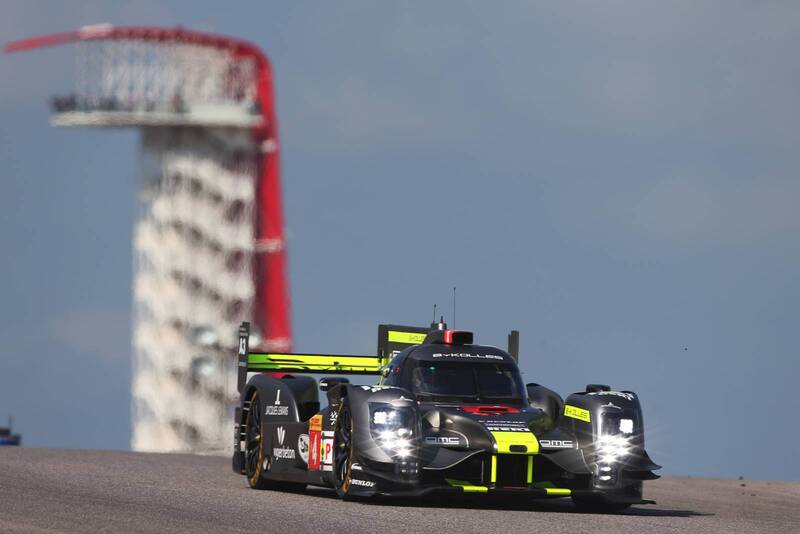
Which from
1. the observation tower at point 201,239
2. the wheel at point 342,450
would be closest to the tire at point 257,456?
the wheel at point 342,450

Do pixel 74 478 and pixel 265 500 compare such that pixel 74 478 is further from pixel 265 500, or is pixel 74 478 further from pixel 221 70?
pixel 221 70

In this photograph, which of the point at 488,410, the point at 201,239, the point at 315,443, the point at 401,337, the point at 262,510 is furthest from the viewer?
the point at 201,239

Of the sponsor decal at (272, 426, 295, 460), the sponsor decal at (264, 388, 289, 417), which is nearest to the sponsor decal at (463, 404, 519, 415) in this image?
the sponsor decal at (272, 426, 295, 460)

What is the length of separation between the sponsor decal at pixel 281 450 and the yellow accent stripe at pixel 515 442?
10.7 ft

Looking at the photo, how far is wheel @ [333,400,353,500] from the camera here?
16156 millimetres

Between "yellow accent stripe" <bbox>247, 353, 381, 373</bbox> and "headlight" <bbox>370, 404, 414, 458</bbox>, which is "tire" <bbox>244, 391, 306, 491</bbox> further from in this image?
"headlight" <bbox>370, 404, 414, 458</bbox>

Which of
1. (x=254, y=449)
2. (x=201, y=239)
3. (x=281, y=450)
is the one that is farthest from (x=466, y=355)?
(x=201, y=239)

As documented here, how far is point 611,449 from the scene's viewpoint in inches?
637

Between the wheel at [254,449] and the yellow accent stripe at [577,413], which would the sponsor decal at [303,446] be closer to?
the wheel at [254,449]

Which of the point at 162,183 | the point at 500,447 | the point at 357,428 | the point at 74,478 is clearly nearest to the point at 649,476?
the point at 500,447

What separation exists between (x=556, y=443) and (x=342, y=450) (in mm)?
2158

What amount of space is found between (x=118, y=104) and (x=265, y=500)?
55.5m

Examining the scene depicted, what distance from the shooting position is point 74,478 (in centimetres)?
1850

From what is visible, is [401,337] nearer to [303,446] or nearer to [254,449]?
[254,449]
